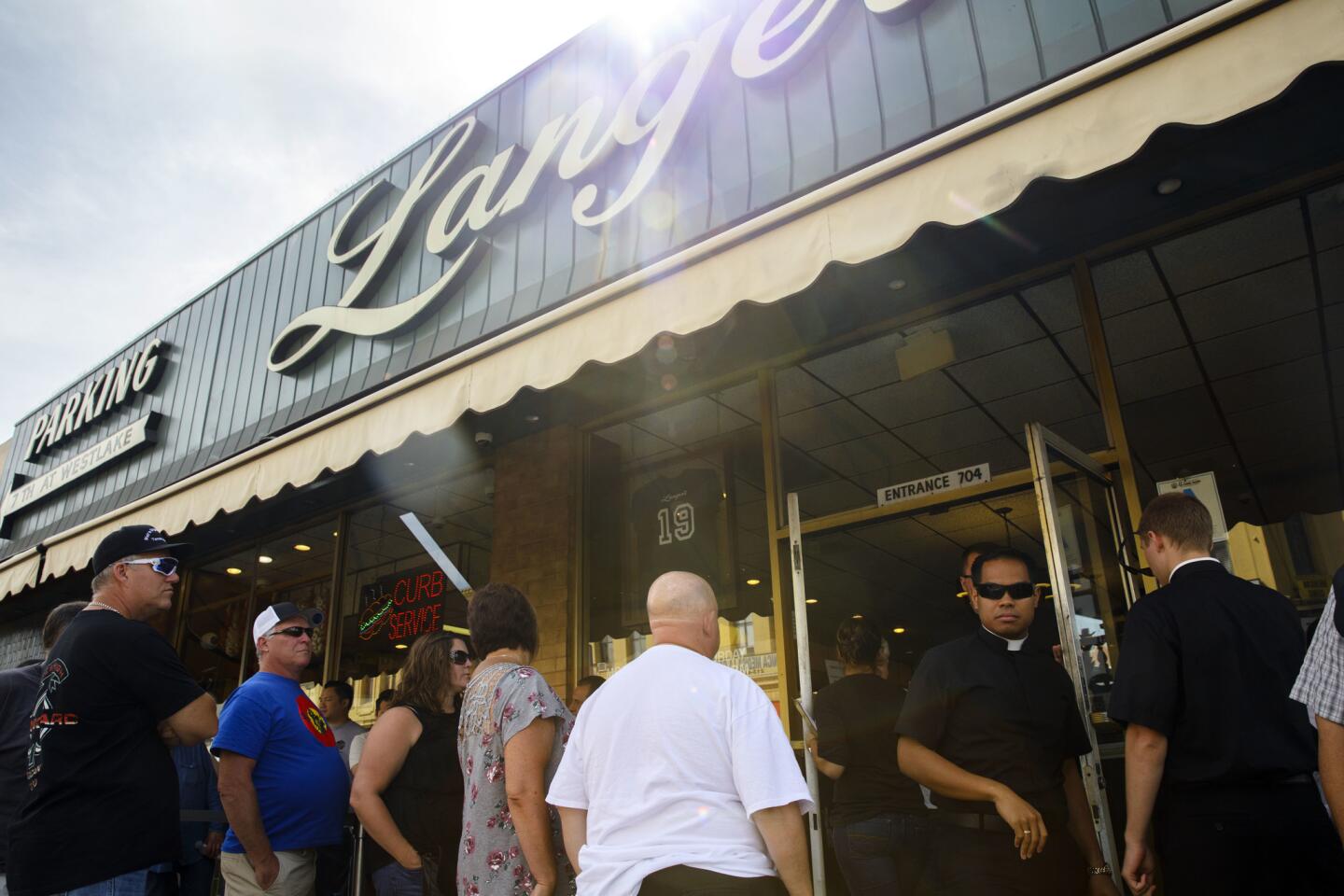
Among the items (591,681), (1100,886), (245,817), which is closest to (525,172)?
(591,681)

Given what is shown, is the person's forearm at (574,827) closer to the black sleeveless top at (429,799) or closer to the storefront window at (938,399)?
the black sleeveless top at (429,799)

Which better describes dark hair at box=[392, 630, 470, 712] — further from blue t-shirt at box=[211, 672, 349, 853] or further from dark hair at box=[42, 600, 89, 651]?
dark hair at box=[42, 600, 89, 651]

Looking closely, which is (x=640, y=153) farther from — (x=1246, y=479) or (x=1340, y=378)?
(x=1246, y=479)

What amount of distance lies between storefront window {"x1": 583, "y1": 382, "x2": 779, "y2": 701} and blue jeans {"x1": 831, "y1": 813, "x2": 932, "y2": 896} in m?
1.67

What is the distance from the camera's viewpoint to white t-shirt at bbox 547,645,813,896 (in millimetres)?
2084

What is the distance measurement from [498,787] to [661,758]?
0.81 meters

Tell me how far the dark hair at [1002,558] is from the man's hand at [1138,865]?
945mm

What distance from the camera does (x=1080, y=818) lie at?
3.05m

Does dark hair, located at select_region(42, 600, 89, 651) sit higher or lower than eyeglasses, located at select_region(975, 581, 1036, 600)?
higher

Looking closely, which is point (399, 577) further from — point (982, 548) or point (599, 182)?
point (982, 548)

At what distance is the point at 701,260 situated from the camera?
12.5 feet

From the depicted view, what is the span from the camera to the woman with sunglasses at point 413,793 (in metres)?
3.17

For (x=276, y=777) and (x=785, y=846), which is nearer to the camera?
(x=785, y=846)

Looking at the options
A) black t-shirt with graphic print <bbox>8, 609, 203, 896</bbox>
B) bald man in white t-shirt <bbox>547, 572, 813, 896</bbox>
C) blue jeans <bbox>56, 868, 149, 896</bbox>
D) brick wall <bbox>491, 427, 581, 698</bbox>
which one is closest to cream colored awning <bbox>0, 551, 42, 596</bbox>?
brick wall <bbox>491, 427, 581, 698</bbox>
